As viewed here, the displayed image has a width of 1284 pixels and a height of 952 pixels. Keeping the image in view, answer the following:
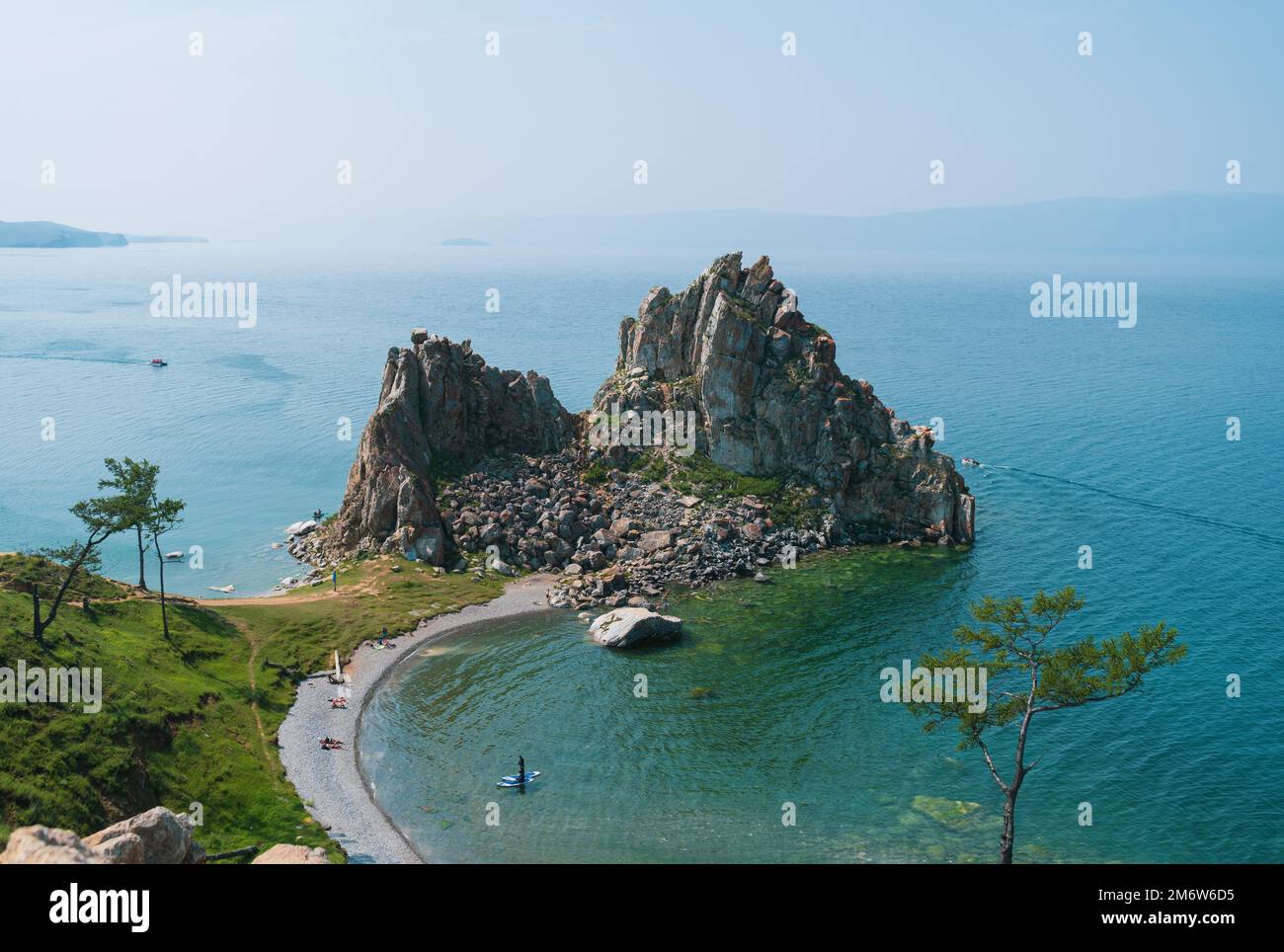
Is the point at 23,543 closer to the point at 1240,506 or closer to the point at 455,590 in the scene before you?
the point at 455,590

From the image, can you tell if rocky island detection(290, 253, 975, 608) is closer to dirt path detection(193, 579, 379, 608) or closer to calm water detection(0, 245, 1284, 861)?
dirt path detection(193, 579, 379, 608)

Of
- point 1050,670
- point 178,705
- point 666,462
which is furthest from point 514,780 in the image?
point 666,462

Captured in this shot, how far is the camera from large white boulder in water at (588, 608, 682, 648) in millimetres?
76188

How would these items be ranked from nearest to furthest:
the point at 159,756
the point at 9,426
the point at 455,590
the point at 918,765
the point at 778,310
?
the point at 159,756, the point at 918,765, the point at 455,590, the point at 778,310, the point at 9,426

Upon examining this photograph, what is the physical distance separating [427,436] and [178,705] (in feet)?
152

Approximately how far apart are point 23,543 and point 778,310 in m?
85.5

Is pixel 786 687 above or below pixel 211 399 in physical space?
below

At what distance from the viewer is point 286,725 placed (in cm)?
6328

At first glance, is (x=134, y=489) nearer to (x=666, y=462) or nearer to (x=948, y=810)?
(x=666, y=462)

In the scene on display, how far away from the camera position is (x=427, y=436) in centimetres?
10025

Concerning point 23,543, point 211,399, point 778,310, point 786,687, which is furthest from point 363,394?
point 786,687

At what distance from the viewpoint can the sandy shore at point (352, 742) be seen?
51.7 metres

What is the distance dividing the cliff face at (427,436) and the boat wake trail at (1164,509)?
198 ft
